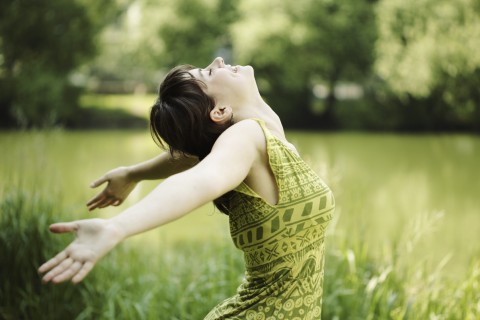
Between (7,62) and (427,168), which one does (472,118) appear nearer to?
(427,168)

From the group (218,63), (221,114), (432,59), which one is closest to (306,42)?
(432,59)

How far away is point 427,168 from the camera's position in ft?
49.4

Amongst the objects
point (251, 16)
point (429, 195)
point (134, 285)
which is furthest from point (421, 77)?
point (134, 285)

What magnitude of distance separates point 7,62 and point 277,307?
71.7 ft

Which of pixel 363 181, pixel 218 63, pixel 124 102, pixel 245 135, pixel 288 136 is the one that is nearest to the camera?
pixel 245 135

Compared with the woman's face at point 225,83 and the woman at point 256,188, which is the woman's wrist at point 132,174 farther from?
the woman's face at point 225,83

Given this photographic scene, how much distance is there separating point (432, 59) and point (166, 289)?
17.9m

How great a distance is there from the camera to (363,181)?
1207 centimetres

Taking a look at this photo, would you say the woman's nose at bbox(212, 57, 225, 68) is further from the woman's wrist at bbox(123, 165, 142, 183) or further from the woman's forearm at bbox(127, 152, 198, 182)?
the woman's wrist at bbox(123, 165, 142, 183)

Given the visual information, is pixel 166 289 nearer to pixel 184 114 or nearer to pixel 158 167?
pixel 158 167

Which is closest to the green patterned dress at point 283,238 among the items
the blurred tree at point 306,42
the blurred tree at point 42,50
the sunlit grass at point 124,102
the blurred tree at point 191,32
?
the blurred tree at point 42,50

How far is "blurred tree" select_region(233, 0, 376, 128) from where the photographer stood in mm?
24875

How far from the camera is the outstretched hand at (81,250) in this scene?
1.18 meters

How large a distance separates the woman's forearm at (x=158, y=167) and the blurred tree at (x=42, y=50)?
18.8 metres
